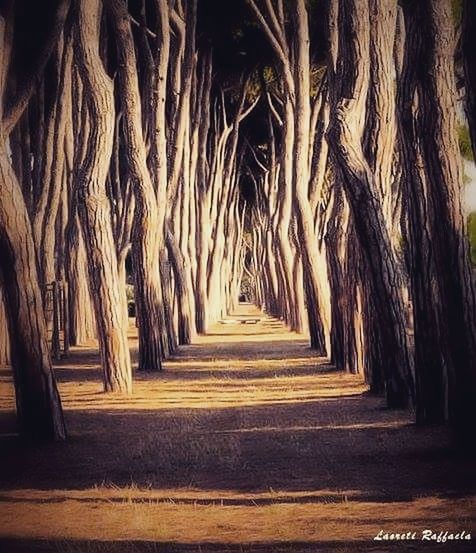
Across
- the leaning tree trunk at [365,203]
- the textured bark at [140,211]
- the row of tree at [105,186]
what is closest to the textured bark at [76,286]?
the row of tree at [105,186]

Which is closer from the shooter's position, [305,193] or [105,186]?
[105,186]

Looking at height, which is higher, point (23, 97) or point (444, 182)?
point (23, 97)

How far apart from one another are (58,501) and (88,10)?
710 cm

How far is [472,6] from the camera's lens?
5.34 metres

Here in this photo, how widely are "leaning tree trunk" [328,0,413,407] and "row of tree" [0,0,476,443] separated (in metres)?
0.02

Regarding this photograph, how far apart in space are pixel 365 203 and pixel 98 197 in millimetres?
3537

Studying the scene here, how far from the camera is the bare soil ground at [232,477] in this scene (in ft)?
15.8

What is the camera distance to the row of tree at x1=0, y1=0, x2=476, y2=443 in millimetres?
7133

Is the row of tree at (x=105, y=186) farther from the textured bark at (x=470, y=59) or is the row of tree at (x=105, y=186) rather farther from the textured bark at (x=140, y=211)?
the textured bark at (x=470, y=59)

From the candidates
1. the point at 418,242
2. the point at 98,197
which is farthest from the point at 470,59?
the point at 98,197

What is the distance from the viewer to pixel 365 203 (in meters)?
9.38

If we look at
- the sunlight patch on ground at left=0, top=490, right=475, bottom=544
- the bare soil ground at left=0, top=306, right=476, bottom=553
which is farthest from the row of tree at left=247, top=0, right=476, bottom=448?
the sunlight patch on ground at left=0, top=490, right=475, bottom=544

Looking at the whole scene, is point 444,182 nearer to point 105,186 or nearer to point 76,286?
point 105,186

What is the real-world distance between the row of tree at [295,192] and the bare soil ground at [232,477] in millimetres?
631
